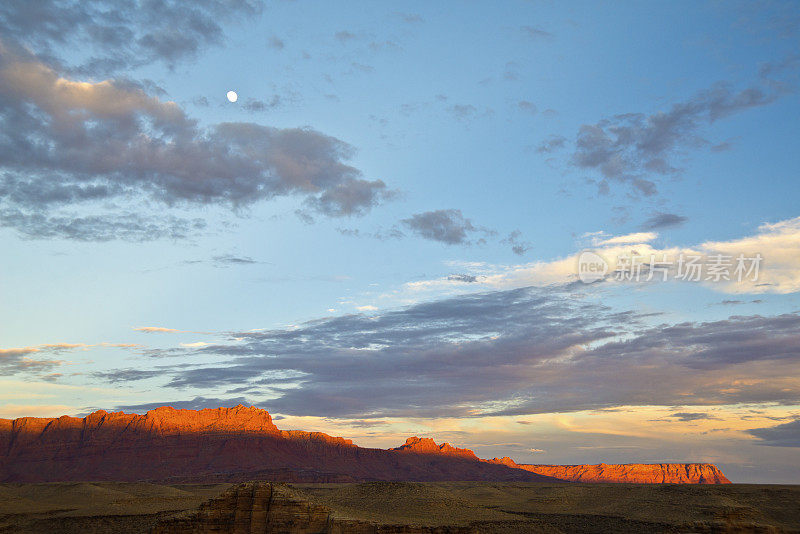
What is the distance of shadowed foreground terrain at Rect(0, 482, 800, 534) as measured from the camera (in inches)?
2108

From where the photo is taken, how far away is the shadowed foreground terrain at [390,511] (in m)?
53.5

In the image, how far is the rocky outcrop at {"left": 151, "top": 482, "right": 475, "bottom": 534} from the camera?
173ft

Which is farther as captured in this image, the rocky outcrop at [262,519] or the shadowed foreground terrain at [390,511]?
the shadowed foreground terrain at [390,511]

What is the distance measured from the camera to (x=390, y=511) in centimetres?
8244

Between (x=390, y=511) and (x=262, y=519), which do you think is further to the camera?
(x=390, y=511)

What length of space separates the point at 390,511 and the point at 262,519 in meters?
33.1

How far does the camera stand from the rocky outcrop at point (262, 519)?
5272 cm

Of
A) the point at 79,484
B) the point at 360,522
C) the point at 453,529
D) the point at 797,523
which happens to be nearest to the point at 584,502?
the point at 797,523

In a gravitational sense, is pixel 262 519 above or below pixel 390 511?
above

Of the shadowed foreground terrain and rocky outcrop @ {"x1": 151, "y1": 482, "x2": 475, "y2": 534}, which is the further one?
the shadowed foreground terrain

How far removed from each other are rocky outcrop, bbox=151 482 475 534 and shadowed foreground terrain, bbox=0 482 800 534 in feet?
0.27

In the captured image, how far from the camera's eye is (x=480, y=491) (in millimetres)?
136375

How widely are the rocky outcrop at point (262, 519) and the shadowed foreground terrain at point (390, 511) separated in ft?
0.27

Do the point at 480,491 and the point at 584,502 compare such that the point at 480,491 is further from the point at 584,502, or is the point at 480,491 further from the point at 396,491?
the point at 396,491
